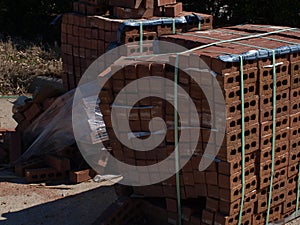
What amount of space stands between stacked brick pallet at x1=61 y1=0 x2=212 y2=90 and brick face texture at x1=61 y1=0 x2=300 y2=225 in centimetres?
138

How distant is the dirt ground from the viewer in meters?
7.38

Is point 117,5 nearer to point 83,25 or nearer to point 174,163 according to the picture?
point 83,25

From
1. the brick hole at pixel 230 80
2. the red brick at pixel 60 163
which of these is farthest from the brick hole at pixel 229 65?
the red brick at pixel 60 163

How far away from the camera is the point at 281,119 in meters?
6.63

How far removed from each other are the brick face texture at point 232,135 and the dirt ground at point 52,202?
81 centimetres

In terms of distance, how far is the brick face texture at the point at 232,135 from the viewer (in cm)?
614

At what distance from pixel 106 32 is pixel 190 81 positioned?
3030 mm

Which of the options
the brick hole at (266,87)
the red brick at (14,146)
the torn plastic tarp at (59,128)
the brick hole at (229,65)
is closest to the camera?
the brick hole at (229,65)

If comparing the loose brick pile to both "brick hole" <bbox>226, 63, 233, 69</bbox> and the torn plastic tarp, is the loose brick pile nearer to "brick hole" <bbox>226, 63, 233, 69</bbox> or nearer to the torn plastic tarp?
the torn plastic tarp

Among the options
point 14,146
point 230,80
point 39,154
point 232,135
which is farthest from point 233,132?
point 14,146

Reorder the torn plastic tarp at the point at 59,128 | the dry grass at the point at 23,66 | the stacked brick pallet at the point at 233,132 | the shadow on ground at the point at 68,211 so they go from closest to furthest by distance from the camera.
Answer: the stacked brick pallet at the point at 233,132
the shadow on ground at the point at 68,211
the torn plastic tarp at the point at 59,128
the dry grass at the point at 23,66

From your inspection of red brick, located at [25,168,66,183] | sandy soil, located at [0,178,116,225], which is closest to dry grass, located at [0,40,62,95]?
red brick, located at [25,168,66,183]

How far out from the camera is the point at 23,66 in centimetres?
1334

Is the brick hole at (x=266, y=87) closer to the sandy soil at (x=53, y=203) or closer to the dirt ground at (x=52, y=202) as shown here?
the dirt ground at (x=52, y=202)
